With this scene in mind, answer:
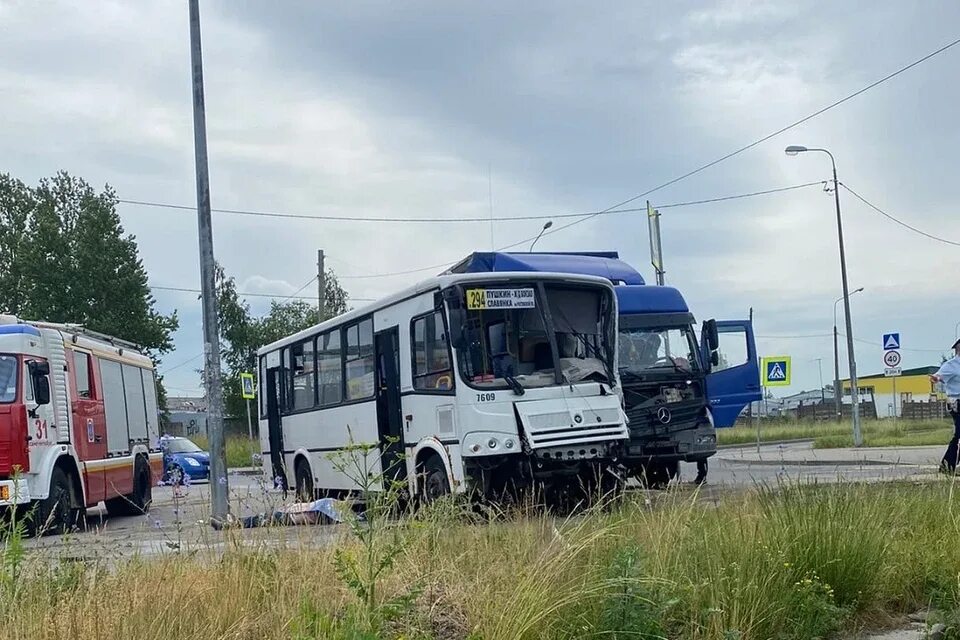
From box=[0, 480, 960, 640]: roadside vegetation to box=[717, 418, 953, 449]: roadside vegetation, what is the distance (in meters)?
20.1

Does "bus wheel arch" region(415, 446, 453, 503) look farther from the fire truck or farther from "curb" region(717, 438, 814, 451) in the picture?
"curb" region(717, 438, 814, 451)

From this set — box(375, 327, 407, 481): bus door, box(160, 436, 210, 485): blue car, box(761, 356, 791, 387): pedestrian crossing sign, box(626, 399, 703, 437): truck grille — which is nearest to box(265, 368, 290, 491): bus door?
box(375, 327, 407, 481): bus door

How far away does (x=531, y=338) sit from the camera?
38.5 ft

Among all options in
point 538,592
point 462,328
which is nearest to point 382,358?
point 462,328

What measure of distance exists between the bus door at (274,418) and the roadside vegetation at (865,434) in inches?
608

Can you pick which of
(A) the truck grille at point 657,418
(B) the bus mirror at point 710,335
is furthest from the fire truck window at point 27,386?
(B) the bus mirror at point 710,335

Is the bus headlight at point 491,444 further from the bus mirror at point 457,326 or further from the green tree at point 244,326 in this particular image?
the green tree at point 244,326

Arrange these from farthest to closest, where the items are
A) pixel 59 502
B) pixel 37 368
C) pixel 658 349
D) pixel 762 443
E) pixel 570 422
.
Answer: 1. pixel 762 443
2. pixel 658 349
3. pixel 37 368
4. pixel 59 502
5. pixel 570 422

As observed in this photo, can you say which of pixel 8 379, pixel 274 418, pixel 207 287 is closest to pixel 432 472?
pixel 207 287

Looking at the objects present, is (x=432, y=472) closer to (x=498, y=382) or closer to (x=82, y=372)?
(x=498, y=382)

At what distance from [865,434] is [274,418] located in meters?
19.9

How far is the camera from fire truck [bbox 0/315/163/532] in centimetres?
1283

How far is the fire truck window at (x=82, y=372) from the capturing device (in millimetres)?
15016

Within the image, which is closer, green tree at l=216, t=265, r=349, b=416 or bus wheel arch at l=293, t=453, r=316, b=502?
bus wheel arch at l=293, t=453, r=316, b=502
